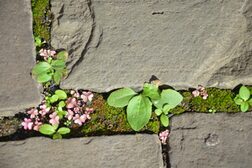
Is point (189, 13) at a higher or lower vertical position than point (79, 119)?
higher

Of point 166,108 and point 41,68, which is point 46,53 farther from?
point 166,108

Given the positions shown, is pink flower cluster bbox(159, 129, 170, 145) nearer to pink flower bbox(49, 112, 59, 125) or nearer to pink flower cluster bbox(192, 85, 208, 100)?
pink flower cluster bbox(192, 85, 208, 100)

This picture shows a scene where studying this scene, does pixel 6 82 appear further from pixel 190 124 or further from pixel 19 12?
pixel 190 124

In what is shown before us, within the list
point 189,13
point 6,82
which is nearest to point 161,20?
point 189,13

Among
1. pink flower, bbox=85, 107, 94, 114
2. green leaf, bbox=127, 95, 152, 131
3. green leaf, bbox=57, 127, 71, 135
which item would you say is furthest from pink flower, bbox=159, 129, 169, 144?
green leaf, bbox=57, 127, 71, 135

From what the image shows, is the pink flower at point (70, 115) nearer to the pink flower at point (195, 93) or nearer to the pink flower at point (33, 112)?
the pink flower at point (33, 112)

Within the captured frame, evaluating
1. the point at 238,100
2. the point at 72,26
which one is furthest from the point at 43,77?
the point at 238,100
